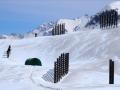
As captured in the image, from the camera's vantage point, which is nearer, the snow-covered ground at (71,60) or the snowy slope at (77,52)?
the snow-covered ground at (71,60)

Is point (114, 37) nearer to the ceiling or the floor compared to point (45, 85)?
nearer to the ceiling

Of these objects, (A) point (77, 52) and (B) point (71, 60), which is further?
(A) point (77, 52)

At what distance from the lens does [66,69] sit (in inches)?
1201

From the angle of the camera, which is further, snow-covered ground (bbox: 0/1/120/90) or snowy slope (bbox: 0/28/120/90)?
snowy slope (bbox: 0/28/120/90)

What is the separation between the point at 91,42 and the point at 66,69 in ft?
55.0

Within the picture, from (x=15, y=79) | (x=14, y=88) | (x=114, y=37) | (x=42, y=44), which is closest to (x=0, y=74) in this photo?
(x=15, y=79)

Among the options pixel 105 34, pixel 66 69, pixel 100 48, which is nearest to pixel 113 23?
pixel 105 34

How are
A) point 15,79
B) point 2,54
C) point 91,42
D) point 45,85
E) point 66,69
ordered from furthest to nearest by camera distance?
point 2,54
point 91,42
point 66,69
point 15,79
point 45,85

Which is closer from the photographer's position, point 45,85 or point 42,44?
point 45,85

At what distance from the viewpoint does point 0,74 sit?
104ft

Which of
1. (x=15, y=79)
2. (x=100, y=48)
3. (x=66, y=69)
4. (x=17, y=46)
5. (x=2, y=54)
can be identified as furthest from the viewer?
(x=17, y=46)

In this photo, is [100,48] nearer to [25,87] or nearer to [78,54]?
[78,54]

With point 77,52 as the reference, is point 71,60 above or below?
below

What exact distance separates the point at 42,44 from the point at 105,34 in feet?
30.6
